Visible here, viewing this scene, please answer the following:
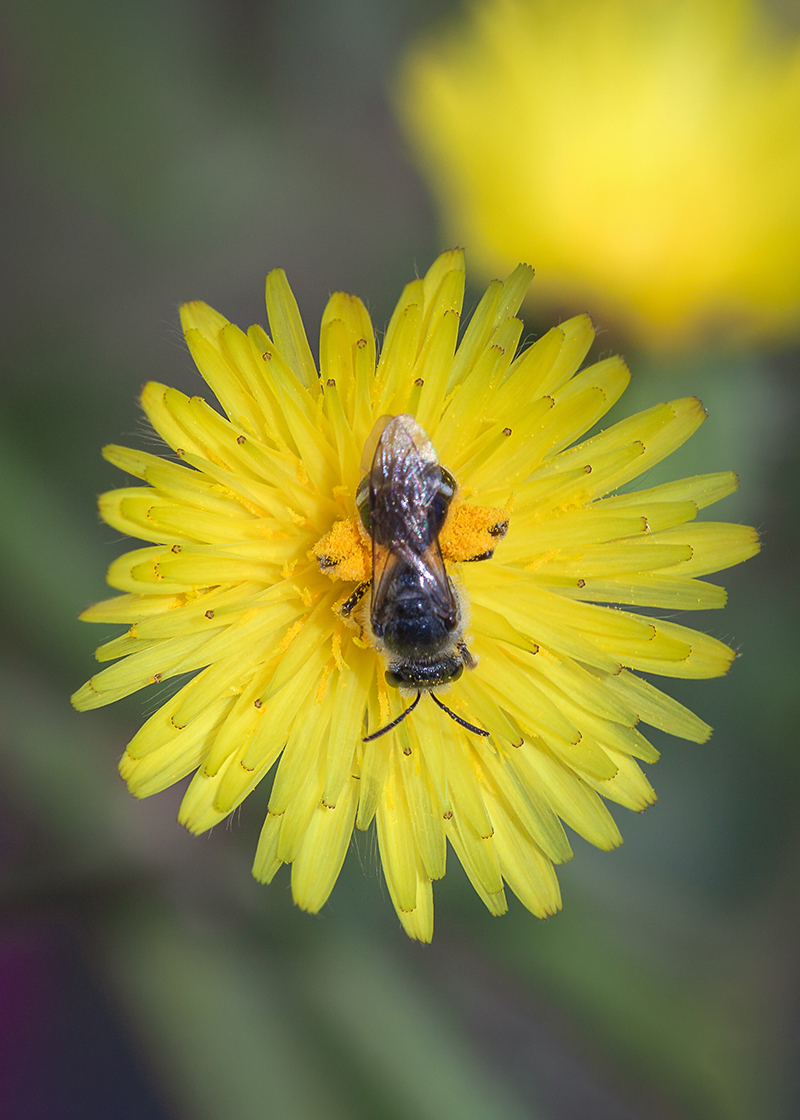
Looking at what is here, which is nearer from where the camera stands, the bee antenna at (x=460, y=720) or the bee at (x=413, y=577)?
the bee at (x=413, y=577)

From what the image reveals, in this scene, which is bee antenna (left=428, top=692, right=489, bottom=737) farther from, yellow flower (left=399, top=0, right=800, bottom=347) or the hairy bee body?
yellow flower (left=399, top=0, right=800, bottom=347)

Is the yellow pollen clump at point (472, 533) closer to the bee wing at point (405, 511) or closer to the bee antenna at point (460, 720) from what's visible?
the bee wing at point (405, 511)

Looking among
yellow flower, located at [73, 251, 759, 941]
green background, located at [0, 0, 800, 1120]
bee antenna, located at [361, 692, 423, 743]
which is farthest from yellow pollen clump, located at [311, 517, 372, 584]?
green background, located at [0, 0, 800, 1120]

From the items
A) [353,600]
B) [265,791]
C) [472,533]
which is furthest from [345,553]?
[265,791]

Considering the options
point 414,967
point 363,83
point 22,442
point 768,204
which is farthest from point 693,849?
point 363,83

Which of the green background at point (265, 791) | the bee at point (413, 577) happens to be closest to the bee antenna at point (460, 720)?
the bee at point (413, 577)

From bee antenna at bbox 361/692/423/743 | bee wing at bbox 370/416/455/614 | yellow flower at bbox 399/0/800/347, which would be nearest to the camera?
→ bee wing at bbox 370/416/455/614
